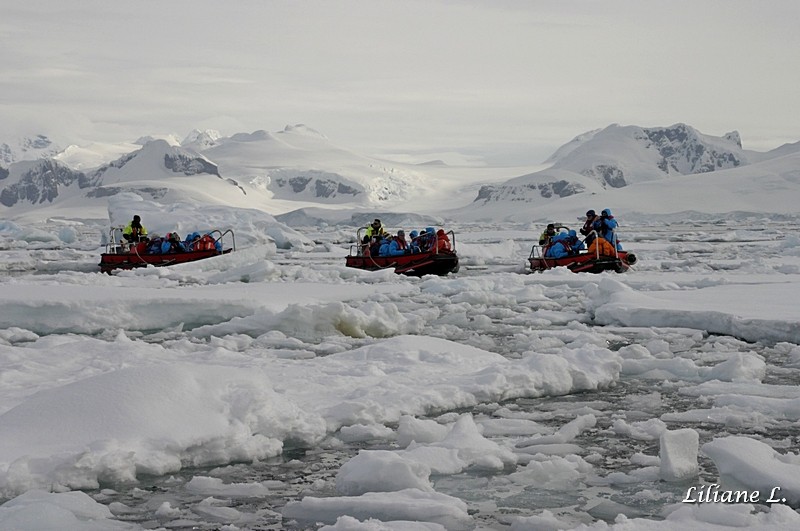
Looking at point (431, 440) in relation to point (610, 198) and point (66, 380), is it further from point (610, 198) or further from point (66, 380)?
point (610, 198)

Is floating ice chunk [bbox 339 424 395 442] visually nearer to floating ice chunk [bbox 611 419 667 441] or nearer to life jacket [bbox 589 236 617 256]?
floating ice chunk [bbox 611 419 667 441]

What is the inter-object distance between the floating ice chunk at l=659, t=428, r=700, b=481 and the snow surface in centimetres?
1

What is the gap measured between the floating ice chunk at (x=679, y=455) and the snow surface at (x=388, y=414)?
0.04ft

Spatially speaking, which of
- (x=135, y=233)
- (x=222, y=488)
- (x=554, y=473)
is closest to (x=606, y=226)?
(x=135, y=233)

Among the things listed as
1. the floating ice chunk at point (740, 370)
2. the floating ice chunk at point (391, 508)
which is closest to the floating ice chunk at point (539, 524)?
the floating ice chunk at point (391, 508)

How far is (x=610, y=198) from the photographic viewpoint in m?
98.8

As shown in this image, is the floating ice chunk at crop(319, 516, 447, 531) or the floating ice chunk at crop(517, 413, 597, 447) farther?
the floating ice chunk at crop(517, 413, 597, 447)

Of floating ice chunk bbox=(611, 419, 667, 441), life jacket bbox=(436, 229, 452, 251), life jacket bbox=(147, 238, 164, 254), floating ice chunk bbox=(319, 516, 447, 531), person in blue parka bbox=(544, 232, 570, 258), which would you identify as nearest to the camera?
floating ice chunk bbox=(319, 516, 447, 531)

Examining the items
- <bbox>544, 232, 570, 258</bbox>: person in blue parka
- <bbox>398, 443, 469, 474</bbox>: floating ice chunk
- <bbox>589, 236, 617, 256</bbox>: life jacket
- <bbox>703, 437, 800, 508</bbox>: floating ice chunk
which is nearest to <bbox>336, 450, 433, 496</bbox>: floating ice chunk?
<bbox>398, 443, 469, 474</bbox>: floating ice chunk

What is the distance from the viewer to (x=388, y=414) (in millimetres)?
5973

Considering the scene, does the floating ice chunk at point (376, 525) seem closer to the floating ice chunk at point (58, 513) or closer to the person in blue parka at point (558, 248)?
the floating ice chunk at point (58, 513)

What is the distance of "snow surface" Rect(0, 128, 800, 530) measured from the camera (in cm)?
414

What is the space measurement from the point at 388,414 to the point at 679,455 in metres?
2.05

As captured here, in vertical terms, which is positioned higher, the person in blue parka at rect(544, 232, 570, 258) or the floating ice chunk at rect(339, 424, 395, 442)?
the person in blue parka at rect(544, 232, 570, 258)
